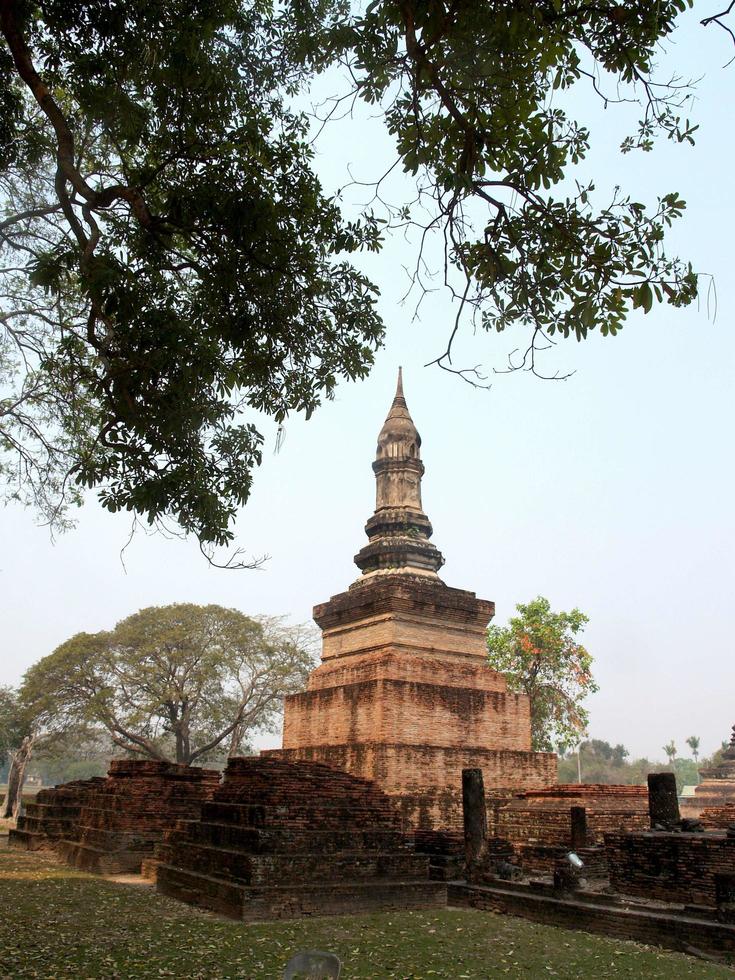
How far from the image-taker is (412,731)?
17.1 metres

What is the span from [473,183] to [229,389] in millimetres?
3038

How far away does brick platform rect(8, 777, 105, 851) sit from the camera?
61.5 feet

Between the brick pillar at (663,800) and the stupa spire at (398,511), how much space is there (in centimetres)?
807

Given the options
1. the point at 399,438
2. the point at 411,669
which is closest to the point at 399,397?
the point at 399,438

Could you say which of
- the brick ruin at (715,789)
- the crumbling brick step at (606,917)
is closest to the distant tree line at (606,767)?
the brick ruin at (715,789)

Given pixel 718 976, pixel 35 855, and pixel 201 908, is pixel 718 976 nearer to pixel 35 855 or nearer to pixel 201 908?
pixel 201 908

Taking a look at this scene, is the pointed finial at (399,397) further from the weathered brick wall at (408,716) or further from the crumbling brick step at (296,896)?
the crumbling brick step at (296,896)

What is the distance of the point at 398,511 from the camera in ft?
72.3

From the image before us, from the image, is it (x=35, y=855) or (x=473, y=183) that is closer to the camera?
(x=473, y=183)

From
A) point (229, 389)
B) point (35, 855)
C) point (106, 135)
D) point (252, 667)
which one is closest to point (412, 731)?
point (35, 855)

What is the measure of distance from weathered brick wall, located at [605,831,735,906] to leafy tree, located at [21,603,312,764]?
2070 centimetres

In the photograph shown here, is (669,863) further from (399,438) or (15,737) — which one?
(15,737)

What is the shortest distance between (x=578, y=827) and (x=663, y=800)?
5.53ft

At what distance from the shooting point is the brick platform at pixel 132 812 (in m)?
14.7
